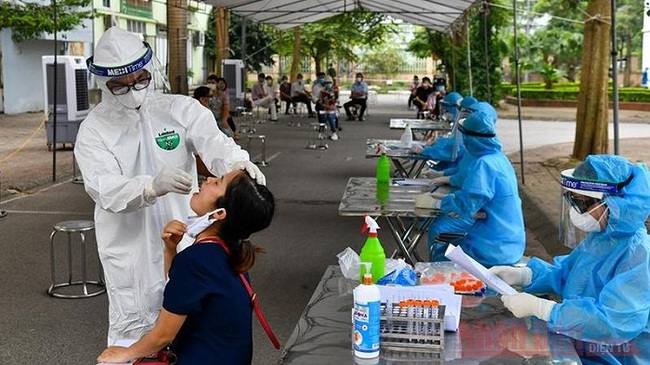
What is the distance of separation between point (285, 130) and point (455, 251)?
18855 millimetres

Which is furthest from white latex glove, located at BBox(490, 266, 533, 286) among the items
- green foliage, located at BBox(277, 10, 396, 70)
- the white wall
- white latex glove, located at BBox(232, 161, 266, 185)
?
green foliage, located at BBox(277, 10, 396, 70)

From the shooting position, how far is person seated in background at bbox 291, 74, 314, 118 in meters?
26.3

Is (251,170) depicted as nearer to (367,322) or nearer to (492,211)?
(367,322)

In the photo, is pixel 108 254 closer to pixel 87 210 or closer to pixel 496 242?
pixel 496 242

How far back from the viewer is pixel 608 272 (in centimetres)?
290

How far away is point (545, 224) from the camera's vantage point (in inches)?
353

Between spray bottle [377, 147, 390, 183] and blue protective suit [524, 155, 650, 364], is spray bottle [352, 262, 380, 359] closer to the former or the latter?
blue protective suit [524, 155, 650, 364]

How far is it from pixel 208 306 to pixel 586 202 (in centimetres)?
144

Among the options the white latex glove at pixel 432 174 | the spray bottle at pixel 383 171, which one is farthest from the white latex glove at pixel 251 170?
the white latex glove at pixel 432 174

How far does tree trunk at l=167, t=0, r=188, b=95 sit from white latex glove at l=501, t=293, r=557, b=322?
11672 mm

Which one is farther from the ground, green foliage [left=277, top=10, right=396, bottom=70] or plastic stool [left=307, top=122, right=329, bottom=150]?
green foliage [left=277, top=10, right=396, bottom=70]

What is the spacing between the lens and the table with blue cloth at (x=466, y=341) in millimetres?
2572

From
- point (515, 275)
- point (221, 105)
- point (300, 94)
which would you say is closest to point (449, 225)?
point (515, 275)

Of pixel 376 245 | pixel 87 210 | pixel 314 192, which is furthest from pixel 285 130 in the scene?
pixel 376 245
